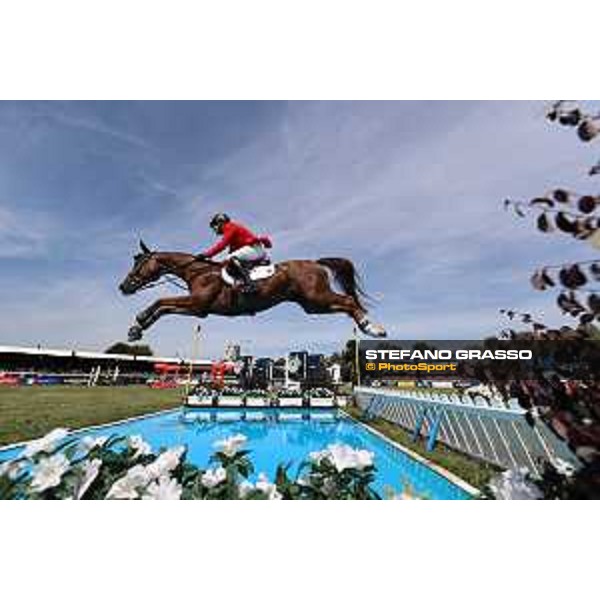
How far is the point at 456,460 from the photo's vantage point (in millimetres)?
4375

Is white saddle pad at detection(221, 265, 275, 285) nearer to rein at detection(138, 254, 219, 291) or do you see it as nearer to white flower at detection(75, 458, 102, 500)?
rein at detection(138, 254, 219, 291)

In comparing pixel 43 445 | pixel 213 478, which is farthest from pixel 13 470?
pixel 213 478

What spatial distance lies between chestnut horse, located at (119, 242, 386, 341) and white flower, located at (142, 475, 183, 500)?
90.8 inches

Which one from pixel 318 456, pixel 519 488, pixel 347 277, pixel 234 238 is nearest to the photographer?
pixel 519 488

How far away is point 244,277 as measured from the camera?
4.67 meters

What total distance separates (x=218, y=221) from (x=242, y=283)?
0.57m

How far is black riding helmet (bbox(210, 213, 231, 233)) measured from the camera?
443 centimetres

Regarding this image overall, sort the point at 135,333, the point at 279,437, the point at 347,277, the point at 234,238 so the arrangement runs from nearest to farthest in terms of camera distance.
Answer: the point at 234,238 → the point at 347,277 → the point at 135,333 → the point at 279,437

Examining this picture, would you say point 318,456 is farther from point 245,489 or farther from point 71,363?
point 71,363

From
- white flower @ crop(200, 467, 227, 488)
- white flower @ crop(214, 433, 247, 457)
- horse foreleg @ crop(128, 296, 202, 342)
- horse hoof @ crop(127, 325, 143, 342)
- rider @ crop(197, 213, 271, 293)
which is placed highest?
rider @ crop(197, 213, 271, 293)

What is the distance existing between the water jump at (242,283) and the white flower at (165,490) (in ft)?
7.35

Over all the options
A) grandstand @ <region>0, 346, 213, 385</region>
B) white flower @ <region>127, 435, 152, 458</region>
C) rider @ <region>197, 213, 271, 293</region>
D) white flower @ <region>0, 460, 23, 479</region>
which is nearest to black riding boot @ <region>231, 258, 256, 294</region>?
rider @ <region>197, 213, 271, 293</region>
